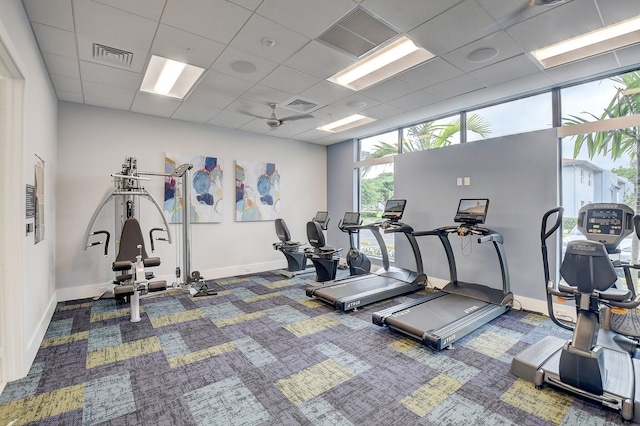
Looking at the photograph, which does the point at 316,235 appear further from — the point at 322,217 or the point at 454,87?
the point at 454,87

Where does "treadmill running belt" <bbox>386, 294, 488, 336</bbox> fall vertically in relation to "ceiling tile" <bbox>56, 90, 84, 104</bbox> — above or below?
below

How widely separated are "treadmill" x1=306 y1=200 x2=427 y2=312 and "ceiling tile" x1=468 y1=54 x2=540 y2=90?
6.81 feet

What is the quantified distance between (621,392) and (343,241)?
548cm

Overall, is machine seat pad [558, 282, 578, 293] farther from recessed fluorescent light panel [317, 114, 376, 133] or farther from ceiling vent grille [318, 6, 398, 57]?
recessed fluorescent light panel [317, 114, 376, 133]

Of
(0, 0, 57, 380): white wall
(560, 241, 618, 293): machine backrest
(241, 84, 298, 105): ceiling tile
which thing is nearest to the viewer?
(560, 241, 618, 293): machine backrest

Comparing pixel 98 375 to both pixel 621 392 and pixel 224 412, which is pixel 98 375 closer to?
pixel 224 412

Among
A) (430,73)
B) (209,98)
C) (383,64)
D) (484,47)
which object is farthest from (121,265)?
(484,47)

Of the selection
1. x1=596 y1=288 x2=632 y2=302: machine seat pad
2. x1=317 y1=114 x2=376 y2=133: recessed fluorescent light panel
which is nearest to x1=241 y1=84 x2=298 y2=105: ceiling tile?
x1=317 y1=114 x2=376 y2=133: recessed fluorescent light panel

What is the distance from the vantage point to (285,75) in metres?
3.73

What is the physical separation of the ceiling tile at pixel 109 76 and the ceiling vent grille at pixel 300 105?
2061 mm

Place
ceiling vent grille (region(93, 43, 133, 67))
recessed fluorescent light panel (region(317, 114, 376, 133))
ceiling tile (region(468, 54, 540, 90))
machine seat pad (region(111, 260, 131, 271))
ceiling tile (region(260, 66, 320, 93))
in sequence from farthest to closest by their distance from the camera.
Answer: recessed fluorescent light panel (region(317, 114, 376, 133)), machine seat pad (region(111, 260, 131, 271)), ceiling tile (region(260, 66, 320, 93)), ceiling tile (region(468, 54, 540, 90)), ceiling vent grille (region(93, 43, 133, 67))

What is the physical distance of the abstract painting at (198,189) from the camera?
5.47m

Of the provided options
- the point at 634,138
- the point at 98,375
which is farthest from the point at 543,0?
the point at 98,375

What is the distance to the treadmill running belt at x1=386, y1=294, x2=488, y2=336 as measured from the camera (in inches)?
129
